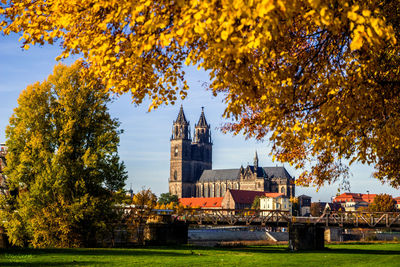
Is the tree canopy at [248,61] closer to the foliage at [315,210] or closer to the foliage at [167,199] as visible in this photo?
the foliage at [315,210]

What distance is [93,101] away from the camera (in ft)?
97.3

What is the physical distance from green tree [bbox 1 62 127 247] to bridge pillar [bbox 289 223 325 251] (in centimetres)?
1544

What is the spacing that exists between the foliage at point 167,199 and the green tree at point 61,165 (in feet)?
504

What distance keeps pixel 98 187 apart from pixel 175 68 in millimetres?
19146

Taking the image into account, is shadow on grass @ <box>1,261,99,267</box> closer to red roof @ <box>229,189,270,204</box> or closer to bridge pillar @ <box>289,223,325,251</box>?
bridge pillar @ <box>289,223,325,251</box>

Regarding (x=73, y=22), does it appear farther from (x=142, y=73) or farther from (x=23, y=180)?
Result: (x=23, y=180)

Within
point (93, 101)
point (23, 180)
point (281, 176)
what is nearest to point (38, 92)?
point (93, 101)

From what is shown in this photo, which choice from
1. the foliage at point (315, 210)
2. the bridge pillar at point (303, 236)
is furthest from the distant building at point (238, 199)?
the bridge pillar at point (303, 236)

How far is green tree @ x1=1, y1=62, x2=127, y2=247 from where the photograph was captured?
2662 cm

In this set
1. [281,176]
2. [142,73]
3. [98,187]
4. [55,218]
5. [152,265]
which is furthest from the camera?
[281,176]

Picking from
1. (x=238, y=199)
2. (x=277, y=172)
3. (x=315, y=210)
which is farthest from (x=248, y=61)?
(x=277, y=172)

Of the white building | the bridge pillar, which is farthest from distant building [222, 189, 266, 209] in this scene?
the bridge pillar

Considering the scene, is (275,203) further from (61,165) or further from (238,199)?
(61,165)

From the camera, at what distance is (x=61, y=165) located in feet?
90.3
